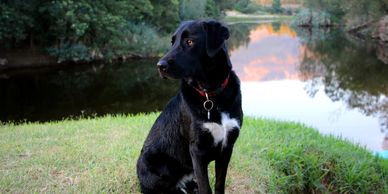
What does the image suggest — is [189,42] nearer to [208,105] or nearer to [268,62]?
[208,105]

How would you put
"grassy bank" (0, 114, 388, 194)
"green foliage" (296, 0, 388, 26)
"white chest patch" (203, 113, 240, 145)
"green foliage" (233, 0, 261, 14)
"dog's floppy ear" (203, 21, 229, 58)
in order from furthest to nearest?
1. "green foliage" (233, 0, 261, 14)
2. "green foliage" (296, 0, 388, 26)
3. "grassy bank" (0, 114, 388, 194)
4. "white chest patch" (203, 113, 240, 145)
5. "dog's floppy ear" (203, 21, 229, 58)

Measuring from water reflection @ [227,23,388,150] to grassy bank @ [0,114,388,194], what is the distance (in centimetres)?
453

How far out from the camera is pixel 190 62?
346cm

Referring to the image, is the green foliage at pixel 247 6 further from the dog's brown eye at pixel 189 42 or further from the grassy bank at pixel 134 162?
the dog's brown eye at pixel 189 42

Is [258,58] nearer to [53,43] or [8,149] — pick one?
[53,43]

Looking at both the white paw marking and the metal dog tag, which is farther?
the white paw marking

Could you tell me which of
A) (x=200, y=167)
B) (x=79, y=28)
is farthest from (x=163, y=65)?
(x=79, y=28)

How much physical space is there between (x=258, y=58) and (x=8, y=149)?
2982cm

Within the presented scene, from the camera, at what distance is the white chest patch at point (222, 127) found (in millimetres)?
3581

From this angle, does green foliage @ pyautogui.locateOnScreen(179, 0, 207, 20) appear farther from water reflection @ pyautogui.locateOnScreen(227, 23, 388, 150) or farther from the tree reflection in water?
the tree reflection in water

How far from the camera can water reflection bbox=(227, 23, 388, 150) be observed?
45.6ft

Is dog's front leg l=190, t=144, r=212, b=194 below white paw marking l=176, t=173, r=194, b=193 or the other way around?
the other way around

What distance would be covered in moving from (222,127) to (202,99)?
11.7 inches

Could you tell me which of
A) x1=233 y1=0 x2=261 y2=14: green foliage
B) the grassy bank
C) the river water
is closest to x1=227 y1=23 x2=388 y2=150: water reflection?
the river water
